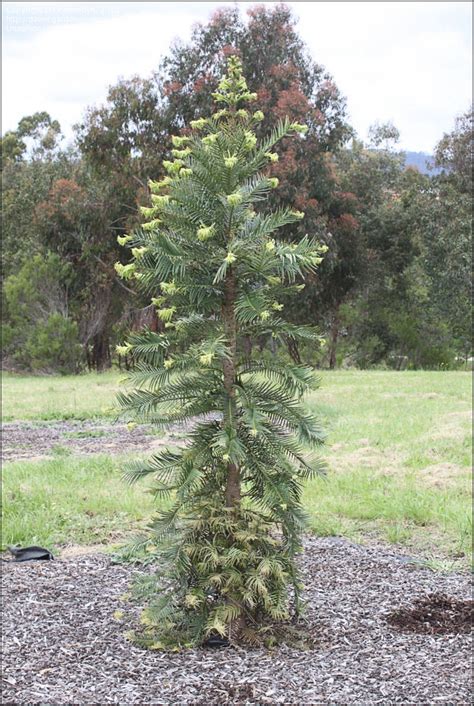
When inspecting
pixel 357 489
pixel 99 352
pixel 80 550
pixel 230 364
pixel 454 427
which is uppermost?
pixel 230 364

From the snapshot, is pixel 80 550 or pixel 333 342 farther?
pixel 333 342

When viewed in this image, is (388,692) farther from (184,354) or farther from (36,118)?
(36,118)

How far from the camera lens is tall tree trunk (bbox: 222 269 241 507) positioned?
3.59 m

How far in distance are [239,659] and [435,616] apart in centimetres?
103

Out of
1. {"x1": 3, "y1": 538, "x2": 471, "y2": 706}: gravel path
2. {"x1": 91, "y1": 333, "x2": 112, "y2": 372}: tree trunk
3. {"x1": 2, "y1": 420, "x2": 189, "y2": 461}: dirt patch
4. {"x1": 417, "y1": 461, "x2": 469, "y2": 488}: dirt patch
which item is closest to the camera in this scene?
{"x1": 3, "y1": 538, "x2": 471, "y2": 706}: gravel path

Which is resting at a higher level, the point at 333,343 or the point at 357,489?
the point at 333,343

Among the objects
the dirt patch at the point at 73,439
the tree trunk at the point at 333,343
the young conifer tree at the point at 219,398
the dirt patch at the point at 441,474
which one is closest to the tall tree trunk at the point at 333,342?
the tree trunk at the point at 333,343

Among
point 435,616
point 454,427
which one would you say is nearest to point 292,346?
point 454,427

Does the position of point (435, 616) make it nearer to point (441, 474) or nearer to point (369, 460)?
point (441, 474)

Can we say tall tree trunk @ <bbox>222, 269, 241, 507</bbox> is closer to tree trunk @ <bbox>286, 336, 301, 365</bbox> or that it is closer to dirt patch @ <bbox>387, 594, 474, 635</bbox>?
tree trunk @ <bbox>286, 336, 301, 365</bbox>

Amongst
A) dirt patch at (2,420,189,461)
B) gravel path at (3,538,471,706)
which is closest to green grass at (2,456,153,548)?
dirt patch at (2,420,189,461)

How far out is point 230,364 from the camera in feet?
11.8

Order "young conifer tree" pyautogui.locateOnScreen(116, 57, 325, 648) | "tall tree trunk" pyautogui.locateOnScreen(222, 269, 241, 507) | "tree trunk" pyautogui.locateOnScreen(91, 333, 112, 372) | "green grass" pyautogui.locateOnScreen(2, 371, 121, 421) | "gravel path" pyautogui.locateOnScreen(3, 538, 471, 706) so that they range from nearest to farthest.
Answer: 1. "gravel path" pyautogui.locateOnScreen(3, 538, 471, 706)
2. "young conifer tree" pyautogui.locateOnScreen(116, 57, 325, 648)
3. "tall tree trunk" pyautogui.locateOnScreen(222, 269, 241, 507)
4. "green grass" pyautogui.locateOnScreen(2, 371, 121, 421)
5. "tree trunk" pyautogui.locateOnScreen(91, 333, 112, 372)

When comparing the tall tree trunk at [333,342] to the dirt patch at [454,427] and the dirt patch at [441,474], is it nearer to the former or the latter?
the dirt patch at [454,427]
